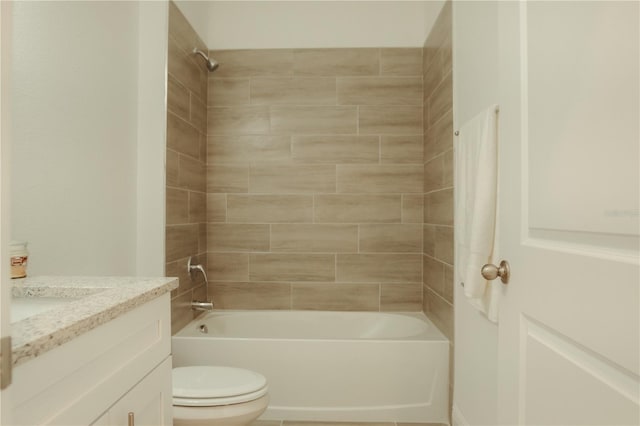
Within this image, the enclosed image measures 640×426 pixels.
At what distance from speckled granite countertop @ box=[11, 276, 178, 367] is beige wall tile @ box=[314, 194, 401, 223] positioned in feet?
6.62

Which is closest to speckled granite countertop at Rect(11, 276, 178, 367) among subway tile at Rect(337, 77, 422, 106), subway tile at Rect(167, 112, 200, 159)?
subway tile at Rect(167, 112, 200, 159)

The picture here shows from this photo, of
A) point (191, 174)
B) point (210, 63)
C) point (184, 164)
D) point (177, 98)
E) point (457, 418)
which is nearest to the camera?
point (457, 418)

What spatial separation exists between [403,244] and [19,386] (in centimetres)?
278

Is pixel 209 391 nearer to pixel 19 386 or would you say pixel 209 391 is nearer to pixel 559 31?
pixel 19 386

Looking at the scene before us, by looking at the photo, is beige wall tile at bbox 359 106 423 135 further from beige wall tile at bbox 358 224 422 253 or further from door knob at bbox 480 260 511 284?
→ door knob at bbox 480 260 511 284

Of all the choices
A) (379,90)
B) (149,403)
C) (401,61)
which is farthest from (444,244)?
(149,403)

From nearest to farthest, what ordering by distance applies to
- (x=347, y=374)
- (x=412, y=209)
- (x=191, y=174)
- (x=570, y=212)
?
(x=570, y=212)
(x=347, y=374)
(x=191, y=174)
(x=412, y=209)

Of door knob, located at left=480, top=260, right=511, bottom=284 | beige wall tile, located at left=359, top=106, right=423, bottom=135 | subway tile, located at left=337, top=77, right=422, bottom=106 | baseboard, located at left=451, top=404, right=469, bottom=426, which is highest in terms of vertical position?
subway tile, located at left=337, top=77, right=422, bottom=106

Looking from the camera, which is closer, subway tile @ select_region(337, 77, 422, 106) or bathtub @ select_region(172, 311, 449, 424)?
bathtub @ select_region(172, 311, 449, 424)

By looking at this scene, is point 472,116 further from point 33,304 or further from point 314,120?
point 33,304

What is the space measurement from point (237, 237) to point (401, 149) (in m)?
1.33

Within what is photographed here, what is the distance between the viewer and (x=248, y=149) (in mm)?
3316

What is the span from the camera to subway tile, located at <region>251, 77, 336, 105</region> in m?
3.29

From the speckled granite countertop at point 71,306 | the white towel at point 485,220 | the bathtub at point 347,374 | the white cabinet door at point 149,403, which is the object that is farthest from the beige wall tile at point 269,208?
the white cabinet door at point 149,403
